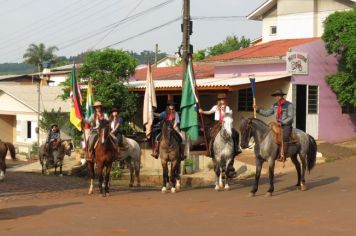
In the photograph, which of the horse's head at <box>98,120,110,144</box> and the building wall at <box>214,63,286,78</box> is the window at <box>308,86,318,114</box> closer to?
the building wall at <box>214,63,286,78</box>

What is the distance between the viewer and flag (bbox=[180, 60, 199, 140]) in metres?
17.1

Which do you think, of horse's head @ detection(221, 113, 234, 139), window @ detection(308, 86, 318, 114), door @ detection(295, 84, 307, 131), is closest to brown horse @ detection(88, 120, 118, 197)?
horse's head @ detection(221, 113, 234, 139)

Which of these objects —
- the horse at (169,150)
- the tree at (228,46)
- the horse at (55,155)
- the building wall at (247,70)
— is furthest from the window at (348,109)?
the tree at (228,46)

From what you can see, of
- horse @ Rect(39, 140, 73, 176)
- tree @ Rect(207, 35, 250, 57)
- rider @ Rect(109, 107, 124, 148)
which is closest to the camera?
rider @ Rect(109, 107, 124, 148)

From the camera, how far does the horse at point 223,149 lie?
50.6 ft

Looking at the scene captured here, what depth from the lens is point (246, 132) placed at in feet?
48.4

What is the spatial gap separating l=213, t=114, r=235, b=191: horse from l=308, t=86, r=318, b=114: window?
11938 millimetres

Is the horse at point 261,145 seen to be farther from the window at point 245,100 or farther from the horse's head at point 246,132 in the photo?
the window at point 245,100

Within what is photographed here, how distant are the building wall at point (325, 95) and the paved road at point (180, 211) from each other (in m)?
9.84

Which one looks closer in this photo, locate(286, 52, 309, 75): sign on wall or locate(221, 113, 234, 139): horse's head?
locate(221, 113, 234, 139): horse's head

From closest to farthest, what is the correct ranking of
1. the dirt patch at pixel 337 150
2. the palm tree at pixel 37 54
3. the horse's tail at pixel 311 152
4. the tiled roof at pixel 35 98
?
the horse's tail at pixel 311 152
the dirt patch at pixel 337 150
the tiled roof at pixel 35 98
the palm tree at pixel 37 54

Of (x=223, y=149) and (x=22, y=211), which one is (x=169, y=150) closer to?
(x=223, y=149)

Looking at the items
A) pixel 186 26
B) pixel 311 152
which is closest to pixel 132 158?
pixel 186 26

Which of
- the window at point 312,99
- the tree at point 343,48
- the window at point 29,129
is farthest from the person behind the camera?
the window at point 29,129
